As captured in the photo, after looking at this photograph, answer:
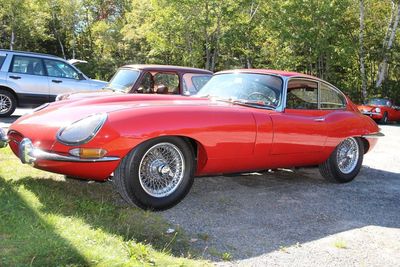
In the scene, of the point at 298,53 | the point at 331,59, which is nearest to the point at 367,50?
the point at 331,59

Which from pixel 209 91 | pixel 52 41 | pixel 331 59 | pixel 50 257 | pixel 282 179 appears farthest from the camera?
pixel 52 41

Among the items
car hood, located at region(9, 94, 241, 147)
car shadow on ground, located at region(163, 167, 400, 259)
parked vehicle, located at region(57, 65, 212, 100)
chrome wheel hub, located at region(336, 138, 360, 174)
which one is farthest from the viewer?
parked vehicle, located at region(57, 65, 212, 100)

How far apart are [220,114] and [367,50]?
2619cm

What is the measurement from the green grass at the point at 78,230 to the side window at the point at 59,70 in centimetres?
765

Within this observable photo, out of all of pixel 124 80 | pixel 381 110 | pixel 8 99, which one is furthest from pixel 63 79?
pixel 381 110

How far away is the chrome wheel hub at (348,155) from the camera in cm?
645

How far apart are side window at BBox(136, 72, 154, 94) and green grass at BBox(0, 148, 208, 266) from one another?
14.3 feet

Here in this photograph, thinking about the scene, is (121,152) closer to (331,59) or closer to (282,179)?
(282,179)

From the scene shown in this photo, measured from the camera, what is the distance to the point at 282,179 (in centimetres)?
631

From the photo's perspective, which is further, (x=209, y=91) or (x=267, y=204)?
(x=209, y=91)

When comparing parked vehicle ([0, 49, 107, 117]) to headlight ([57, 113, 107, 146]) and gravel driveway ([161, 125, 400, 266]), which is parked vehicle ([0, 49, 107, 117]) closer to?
gravel driveway ([161, 125, 400, 266])

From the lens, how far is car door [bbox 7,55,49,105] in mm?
11625

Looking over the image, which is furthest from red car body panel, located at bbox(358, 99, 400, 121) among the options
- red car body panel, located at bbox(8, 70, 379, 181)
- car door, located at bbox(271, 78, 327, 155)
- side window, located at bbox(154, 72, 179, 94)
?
red car body panel, located at bbox(8, 70, 379, 181)

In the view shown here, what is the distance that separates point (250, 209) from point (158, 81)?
496cm
